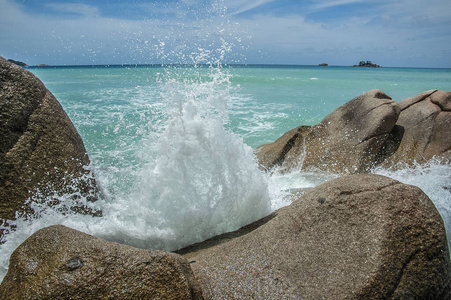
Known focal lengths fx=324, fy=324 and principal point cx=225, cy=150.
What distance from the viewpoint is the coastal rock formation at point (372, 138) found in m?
5.62

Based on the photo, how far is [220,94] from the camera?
4387 mm

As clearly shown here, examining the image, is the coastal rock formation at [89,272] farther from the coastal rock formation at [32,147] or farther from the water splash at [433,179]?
the water splash at [433,179]

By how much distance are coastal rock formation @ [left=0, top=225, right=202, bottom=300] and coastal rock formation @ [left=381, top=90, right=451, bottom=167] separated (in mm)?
4883

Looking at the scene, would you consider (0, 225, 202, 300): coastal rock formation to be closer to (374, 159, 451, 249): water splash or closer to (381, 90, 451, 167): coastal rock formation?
(374, 159, 451, 249): water splash

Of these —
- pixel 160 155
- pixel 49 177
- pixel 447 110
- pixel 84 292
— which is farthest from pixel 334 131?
pixel 84 292

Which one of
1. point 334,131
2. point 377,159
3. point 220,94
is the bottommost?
point 377,159

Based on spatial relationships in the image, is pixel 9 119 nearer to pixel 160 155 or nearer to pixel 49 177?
pixel 49 177

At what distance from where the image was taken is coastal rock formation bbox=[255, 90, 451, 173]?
5.62 metres

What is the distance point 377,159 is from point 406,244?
380 cm

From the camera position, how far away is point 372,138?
5.74 metres

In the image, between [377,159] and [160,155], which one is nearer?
[160,155]

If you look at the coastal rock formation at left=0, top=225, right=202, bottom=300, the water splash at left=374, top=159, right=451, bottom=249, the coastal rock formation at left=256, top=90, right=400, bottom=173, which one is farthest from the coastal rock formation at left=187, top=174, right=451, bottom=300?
the coastal rock formation at left=256, top=90, right=400, bottom=173

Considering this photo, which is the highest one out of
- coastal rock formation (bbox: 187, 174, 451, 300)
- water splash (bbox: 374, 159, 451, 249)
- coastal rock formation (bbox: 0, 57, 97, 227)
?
coastal rock formation (bbox: 0, 57, 97, 227)

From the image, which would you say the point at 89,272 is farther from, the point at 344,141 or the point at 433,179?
the point at 344,141
